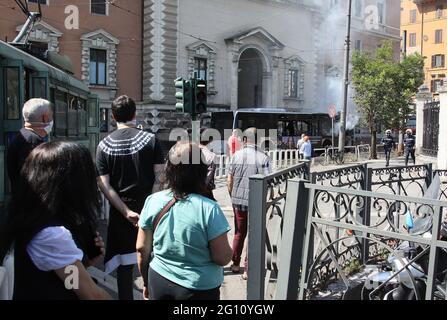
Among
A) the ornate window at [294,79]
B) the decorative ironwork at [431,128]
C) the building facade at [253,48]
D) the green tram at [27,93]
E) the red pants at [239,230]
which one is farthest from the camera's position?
the ornate window at [294,79]

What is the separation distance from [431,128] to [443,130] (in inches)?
106

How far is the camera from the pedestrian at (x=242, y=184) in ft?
18.5

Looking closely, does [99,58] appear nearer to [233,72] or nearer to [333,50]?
[233,72]

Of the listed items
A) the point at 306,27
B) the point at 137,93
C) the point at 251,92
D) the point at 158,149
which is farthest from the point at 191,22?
the point at 158,149

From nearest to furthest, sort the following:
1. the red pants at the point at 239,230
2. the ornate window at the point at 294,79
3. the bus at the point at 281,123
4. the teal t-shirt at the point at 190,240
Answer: the teal t-shirt at the point at 190,240
the red pants at the point at 239,230
the bus at the point at 281,123
the ornate window at the point at 294,79

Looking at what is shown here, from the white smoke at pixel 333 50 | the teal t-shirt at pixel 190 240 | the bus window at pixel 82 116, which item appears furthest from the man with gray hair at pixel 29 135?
the white smoke at pixel 333 50

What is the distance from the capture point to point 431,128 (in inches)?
624

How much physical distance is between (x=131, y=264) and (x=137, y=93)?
84.2 ft

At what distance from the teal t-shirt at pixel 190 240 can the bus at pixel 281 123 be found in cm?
2196

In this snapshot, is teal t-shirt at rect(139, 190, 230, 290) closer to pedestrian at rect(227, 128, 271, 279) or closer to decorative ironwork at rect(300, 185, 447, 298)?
decorative ironwork at rect(300, 185, 447, 298)

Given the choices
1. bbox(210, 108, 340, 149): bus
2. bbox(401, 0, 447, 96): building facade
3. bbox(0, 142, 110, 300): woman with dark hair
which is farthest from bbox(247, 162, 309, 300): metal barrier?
bbox(401, 0, 447, 96): building facade

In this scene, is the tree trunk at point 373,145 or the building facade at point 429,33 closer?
the tree trunk at point 373,145

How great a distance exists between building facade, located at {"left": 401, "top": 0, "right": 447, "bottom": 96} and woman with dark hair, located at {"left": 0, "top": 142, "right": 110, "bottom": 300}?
190 ft

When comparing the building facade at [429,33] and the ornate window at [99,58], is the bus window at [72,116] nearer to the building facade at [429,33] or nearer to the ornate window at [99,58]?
the ornate window at [99,58]
